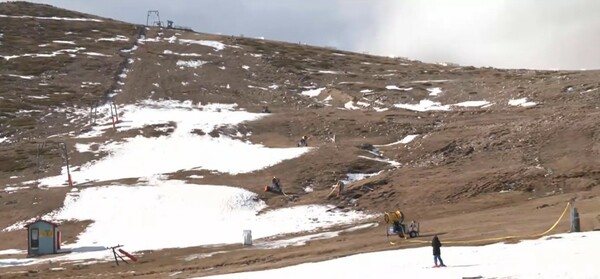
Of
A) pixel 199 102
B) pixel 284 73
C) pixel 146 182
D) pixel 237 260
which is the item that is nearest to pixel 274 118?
pixel 199 102

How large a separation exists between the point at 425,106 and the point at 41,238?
56045 mm

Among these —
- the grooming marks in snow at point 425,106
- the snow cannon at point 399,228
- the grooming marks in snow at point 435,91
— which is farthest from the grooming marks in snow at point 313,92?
the snow cannon at point 399,228

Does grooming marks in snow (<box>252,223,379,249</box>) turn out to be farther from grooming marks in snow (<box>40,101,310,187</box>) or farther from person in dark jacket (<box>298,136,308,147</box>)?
person in dark jacket (<box>298,136,308,147</box>)

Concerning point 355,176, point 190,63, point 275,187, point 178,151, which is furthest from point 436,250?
point 190,63

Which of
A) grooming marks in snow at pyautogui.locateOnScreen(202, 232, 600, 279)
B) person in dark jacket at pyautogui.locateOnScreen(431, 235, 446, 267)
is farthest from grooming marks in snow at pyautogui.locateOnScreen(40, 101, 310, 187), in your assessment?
person in dark jacket at pyautogui.locateOnScreen(431, 235, 446, 267)

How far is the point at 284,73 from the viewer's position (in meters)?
115

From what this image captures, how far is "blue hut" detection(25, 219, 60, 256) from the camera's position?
42375 millimetres

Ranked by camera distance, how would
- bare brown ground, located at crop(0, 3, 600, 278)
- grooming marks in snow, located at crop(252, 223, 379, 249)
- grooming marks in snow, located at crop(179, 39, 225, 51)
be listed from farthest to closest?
grooming marks in snow, located at crop(179, 39, 225, 51) → grooming marks in snow, located at crop(252, 223, 379, 249) → bare brown ground, located at crop(0, 3, 600, 278)

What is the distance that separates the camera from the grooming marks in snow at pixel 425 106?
85.7m

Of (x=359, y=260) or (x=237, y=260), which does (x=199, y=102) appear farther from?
(x=359, y=260)

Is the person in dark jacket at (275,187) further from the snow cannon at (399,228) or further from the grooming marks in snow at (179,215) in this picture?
the snow cannon at (399,228)

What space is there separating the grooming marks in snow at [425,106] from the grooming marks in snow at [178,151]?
19216 mm

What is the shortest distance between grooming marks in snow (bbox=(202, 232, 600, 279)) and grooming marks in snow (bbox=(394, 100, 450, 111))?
188 ft

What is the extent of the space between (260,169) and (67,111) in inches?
1636
